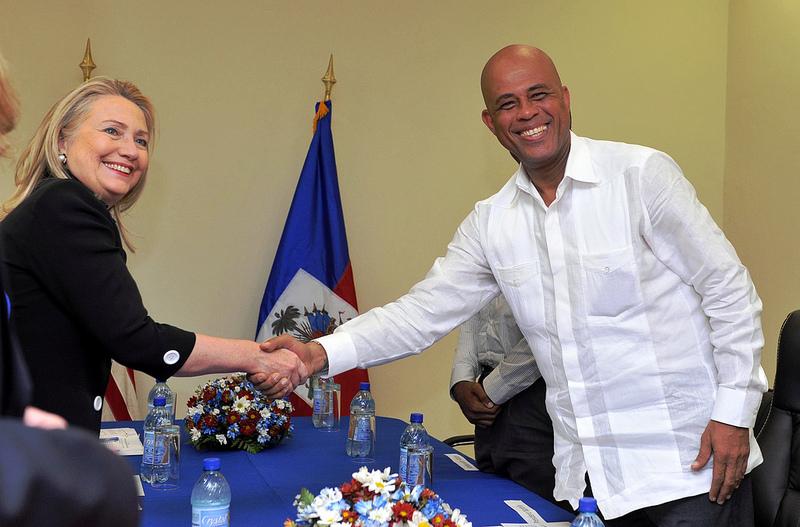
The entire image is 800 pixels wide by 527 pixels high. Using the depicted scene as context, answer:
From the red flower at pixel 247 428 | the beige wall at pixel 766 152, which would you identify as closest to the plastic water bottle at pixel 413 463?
the red flower at pixel 247 428

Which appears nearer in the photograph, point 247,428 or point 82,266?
point 82,266

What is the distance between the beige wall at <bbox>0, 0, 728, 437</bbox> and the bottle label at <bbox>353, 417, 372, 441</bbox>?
1.93m

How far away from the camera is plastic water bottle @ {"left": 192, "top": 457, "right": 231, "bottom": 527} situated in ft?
6.17

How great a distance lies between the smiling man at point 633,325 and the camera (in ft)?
7.38

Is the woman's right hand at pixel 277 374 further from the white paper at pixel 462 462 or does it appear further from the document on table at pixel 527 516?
the document on table at pixel 527 516

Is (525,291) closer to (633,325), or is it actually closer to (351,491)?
(633,325)

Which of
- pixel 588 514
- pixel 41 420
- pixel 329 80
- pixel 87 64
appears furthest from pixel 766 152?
pixel 41 420

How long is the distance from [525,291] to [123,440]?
150cm

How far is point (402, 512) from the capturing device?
1.54 meters

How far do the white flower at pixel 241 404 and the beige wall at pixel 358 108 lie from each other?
181 cm

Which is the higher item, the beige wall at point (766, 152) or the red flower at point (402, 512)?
the beige wall at point (766, 152)

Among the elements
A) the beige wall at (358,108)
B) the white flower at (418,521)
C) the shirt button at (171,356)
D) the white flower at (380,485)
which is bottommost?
the white flower at (418,521)

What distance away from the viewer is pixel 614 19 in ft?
16.9

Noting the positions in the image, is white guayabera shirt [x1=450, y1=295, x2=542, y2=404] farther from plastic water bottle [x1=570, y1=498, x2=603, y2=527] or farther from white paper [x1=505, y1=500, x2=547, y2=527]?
plastic water bottle [x1=570, y1=498, x2=603, y2=527]
